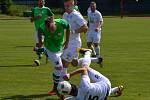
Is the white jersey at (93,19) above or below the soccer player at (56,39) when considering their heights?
below

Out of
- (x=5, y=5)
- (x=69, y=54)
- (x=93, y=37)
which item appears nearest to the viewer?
(x=69, y=54)

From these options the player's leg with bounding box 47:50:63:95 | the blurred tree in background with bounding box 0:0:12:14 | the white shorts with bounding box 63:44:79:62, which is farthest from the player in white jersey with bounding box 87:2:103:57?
the blurred tree in background with bounding box 0:0:12:14

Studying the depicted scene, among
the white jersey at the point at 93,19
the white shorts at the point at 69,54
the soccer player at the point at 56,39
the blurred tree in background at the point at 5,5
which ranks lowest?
the blurred tree in background at the point at 5,5

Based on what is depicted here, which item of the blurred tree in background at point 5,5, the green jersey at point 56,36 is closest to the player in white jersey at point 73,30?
the green jersey at point 56,36

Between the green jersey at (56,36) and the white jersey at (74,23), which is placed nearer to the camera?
the green jersey at (56,36)

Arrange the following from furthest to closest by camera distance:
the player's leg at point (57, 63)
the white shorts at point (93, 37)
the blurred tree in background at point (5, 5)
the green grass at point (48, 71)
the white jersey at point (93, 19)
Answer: the blurred tree in background at point (5, 5) < the white jersey at point (93, 19) < the white shorts at point (93, 37) < the green grass at point (48, 71) < the player's leg at point (57, 63)

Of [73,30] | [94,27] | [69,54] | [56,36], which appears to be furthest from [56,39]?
[94,27]

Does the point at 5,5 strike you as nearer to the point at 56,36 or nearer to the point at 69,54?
the point at 69,54

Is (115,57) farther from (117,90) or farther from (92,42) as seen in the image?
(117,90)

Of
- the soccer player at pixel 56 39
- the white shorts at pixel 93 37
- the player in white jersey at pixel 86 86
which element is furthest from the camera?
the white shorts at pixel 93 37

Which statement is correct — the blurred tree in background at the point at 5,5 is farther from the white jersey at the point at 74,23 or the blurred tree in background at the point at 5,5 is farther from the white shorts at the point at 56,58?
the white shorts at the point at 56,58

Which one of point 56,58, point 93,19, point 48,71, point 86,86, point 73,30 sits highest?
point 73,30

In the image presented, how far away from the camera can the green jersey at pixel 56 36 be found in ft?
43.0

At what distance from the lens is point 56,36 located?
43.1 feet
